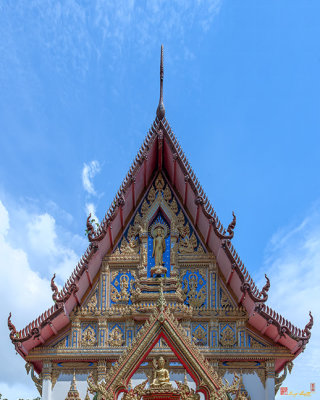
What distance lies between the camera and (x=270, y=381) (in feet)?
46.7

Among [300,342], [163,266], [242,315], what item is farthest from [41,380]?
[300,342]

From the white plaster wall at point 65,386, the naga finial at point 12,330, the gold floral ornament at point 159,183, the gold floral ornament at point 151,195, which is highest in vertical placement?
the gold floral ornament at point 159,183

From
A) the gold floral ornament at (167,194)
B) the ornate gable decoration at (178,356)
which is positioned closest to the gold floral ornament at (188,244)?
the gold floral ornament at (167,194)

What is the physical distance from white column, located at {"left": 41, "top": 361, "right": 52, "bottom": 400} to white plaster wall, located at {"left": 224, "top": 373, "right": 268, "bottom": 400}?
401cm

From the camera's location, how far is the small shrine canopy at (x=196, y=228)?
46.5 feet

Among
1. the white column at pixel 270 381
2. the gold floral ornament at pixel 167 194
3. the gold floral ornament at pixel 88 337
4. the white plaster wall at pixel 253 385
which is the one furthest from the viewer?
the gold floral ornament at pixel 167 194

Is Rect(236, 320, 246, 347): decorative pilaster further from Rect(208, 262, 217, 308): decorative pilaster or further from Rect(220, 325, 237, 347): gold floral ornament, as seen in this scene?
Rect(208, 262, 217, 308): decorative pilaster

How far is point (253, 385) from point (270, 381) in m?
0.40

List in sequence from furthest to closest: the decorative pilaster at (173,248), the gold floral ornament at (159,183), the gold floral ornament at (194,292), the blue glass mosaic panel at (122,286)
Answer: the gold floral ornament at (159,183), the decorative pilaster at (173,248), the blue glass mosaic panel at (122,286), the gold floral ornament at (194,292)

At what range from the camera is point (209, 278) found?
50.6 feet

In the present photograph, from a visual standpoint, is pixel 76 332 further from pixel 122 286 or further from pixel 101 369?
pixel 122 286

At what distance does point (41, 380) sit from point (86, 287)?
7.76 ft

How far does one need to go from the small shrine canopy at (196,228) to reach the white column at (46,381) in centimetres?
55

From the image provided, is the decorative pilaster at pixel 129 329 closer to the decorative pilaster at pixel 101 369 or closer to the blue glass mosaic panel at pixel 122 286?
the blue glass mosaic panel at pixel 122 286
